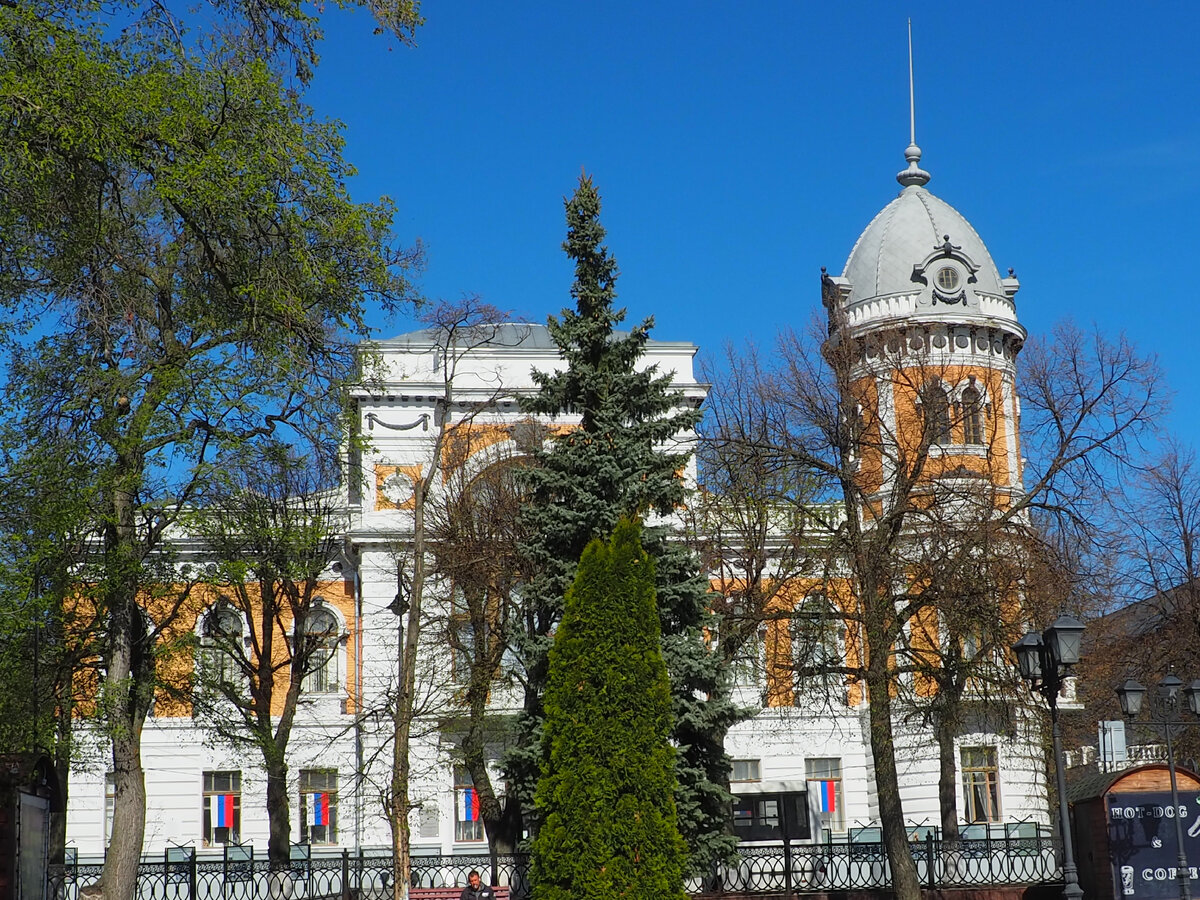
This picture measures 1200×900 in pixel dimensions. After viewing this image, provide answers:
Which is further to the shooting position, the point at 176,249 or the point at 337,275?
the point at 176,249

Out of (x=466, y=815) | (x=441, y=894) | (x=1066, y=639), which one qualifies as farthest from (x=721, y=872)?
(x=466, y=815)

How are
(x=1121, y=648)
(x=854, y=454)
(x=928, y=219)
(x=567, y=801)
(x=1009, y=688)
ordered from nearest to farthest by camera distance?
(x=567, y=801) → (x=1009, y=688) → (x=854, y=454) → (x=1121, y=648) → (x=928, y=219)

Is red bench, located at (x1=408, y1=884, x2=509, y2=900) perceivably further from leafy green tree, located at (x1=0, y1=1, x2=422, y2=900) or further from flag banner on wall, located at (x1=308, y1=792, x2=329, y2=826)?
flag banner on wall, located at (x1=308, y1=792, x2=329, y2=826)

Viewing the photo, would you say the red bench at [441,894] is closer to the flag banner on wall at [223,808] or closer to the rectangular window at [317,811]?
the rectangular window at [317,811]

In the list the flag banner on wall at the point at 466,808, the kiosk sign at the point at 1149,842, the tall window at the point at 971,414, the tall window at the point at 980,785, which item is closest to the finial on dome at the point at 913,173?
the tall window at the point at 971,414

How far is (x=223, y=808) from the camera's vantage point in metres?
34.6

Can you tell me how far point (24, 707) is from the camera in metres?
18.8

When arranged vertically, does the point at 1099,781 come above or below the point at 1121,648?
below

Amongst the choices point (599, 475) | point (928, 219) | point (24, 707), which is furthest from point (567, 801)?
point (928, 219)

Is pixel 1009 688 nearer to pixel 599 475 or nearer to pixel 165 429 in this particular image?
pixel 599 475

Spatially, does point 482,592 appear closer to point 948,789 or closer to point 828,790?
point 948,789

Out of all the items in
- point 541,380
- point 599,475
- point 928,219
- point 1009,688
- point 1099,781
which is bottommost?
point 1099,781

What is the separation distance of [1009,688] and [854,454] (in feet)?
15.3

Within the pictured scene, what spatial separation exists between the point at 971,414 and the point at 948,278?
15.6m
